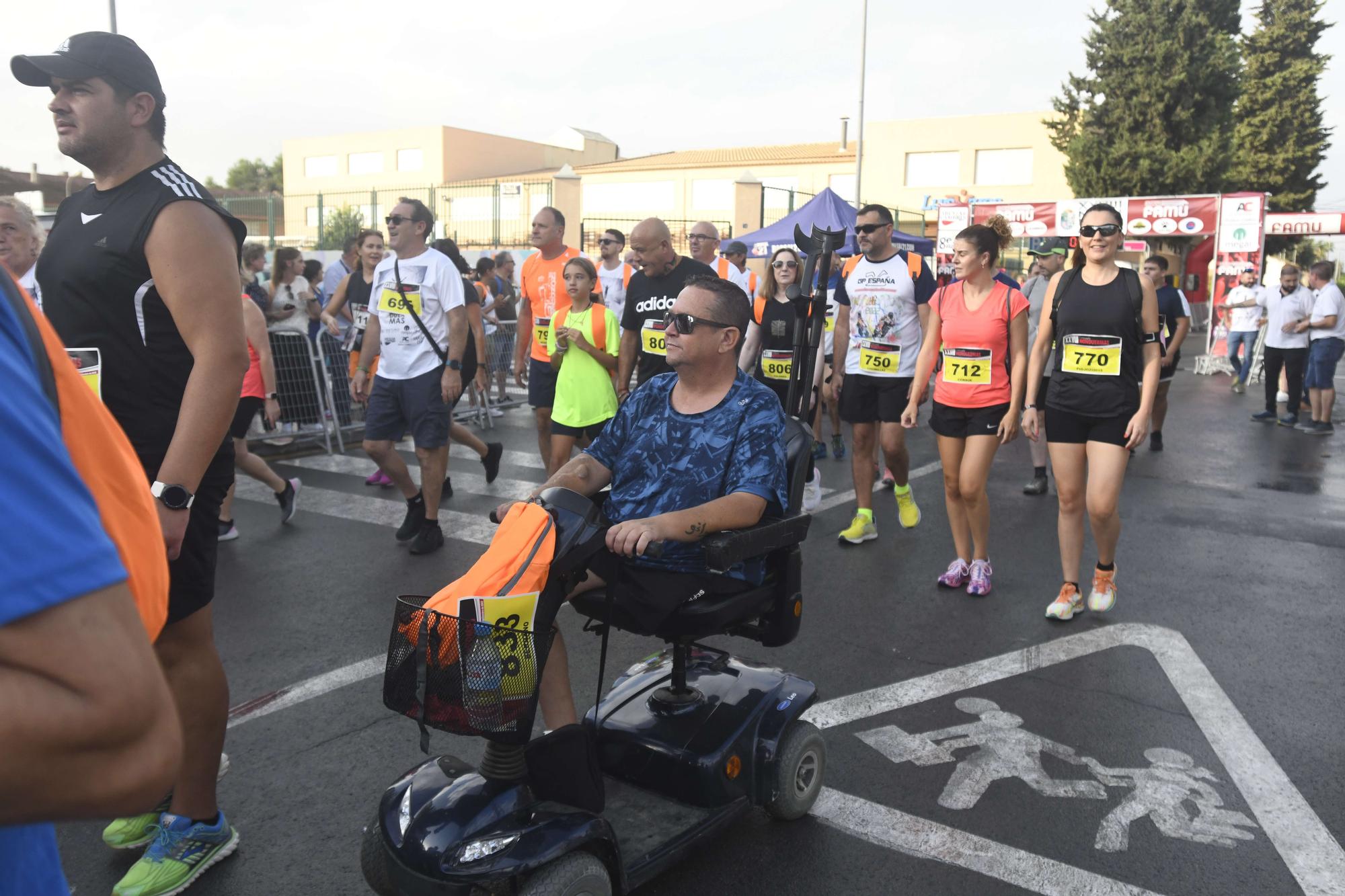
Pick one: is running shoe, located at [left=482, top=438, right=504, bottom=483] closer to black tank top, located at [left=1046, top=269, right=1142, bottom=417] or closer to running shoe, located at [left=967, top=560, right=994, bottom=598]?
running shoe, located at [left=967, top=560, right=994, bottom=598]

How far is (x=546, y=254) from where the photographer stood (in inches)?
326

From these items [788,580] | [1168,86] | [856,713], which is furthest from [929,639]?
[1168,86]

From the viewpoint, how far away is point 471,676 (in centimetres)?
232

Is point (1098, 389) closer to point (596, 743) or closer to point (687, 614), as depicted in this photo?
point (687, 614)

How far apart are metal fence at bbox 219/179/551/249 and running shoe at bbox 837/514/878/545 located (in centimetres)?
1952

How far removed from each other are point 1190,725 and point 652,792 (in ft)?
7.71

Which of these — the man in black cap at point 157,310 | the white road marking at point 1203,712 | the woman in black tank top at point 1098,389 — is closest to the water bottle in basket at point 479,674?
the man in black cap at point 157,310

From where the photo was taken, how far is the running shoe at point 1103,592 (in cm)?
533

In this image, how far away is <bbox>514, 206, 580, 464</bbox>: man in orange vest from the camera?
7863 millimetres

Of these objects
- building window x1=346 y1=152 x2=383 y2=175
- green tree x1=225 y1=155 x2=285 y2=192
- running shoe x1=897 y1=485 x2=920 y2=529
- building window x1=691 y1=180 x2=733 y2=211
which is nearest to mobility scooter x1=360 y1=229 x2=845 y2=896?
running shoe x1=897 y1=485 x2=920 y2=529

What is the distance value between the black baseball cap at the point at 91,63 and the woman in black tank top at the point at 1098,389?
4.23 meters

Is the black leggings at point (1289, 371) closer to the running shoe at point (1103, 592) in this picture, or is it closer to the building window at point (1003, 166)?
the running shoe at point (1103, 592)

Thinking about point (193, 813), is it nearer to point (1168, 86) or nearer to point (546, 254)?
point (546, 254)

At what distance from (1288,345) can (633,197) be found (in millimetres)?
42735
